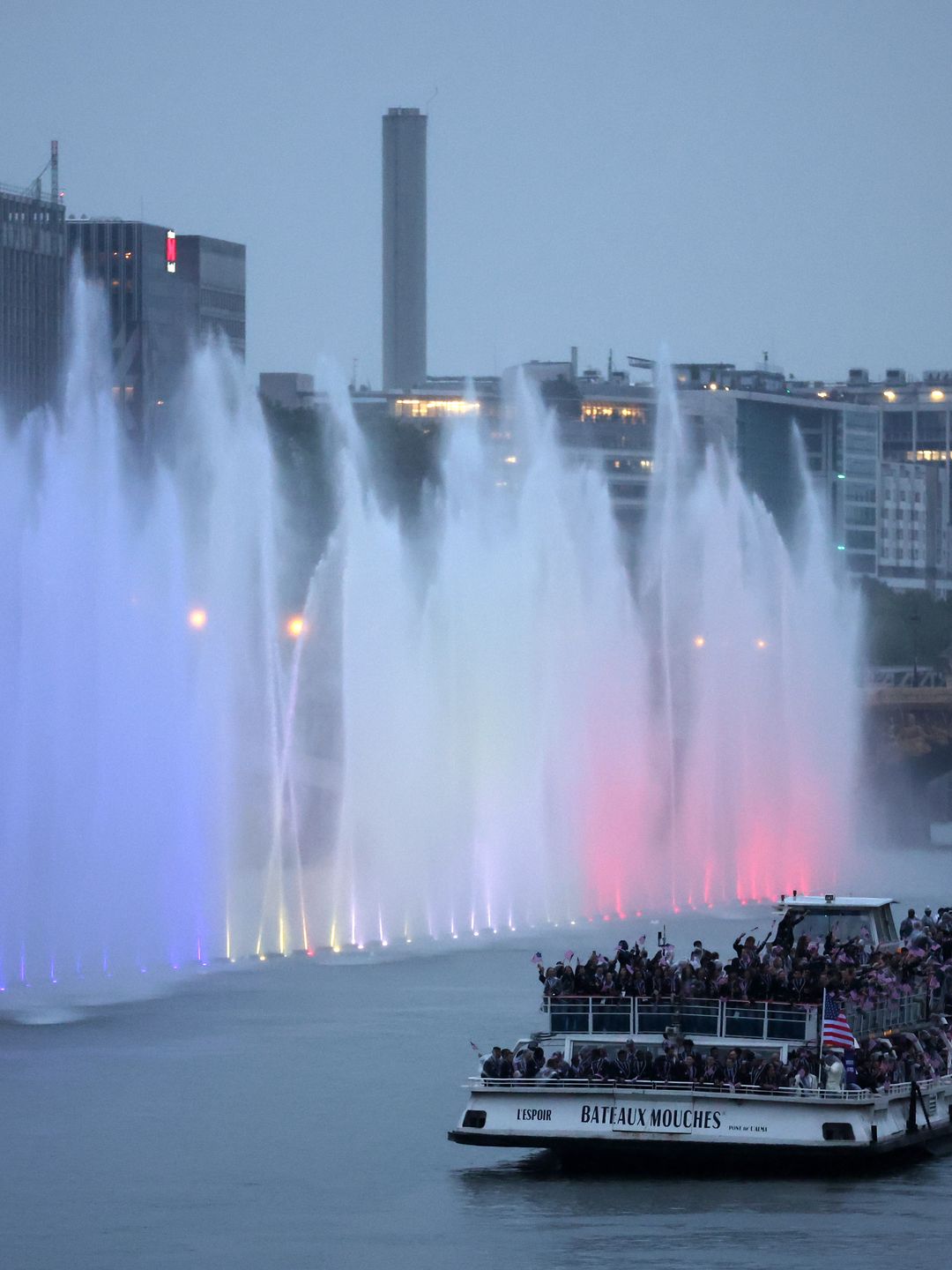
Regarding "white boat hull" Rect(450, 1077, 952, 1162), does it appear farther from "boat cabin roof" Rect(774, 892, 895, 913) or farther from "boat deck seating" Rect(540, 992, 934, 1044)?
"boat cabin roof" Rect(774, 892, 895, 913)

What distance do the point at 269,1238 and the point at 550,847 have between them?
38.0 m

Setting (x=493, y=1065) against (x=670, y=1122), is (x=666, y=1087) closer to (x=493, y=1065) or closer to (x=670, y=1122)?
(x=670, y=1122)

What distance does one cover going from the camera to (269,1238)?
30.9 metres

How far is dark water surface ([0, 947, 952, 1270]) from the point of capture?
99.9 feet

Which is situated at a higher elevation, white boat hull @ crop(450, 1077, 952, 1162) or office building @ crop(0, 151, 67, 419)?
office building @ crop(0, 151, 67, 419)

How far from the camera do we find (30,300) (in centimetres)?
14400

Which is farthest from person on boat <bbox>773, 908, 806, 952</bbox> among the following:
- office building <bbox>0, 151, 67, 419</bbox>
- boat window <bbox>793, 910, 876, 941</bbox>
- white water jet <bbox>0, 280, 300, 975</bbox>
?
office building <bbox>0, 151, 67, 419</bbox>

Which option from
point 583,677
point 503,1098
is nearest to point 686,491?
point 583,677

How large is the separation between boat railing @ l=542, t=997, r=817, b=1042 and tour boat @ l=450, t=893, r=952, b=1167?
0.01 meters

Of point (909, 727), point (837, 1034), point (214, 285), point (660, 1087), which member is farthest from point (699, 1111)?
point (214, 285)

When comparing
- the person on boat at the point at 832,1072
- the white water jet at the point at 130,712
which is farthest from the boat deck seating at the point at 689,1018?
the white water jet at the point at 130,712

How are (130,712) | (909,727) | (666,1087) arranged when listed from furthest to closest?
(909,727) < (130,712) < (666,1087)

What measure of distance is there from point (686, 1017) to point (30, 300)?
11347cm

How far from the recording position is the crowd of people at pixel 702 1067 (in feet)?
110
